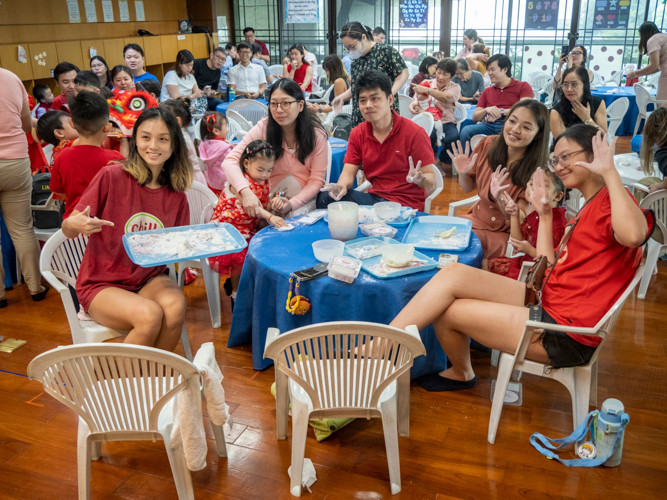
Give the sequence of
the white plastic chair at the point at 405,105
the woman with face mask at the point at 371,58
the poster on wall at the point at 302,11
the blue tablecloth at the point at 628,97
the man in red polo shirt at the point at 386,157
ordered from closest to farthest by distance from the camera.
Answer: the man in red polo shirt at the point at 386,157 → the woman with face mask at the point at 371,58 → the white plastic chair at the point at 405,105 → the blue tablecloth at the point at 628,97 → the poster on wall at the point at 302,11

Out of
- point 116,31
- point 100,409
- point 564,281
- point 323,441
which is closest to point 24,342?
point 100,409

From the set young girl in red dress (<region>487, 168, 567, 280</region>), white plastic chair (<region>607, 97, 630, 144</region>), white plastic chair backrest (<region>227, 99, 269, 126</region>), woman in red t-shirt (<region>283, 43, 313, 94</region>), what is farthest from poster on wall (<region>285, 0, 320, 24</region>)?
young girl in red dress (<region>487, 168, 567, 280</region>)

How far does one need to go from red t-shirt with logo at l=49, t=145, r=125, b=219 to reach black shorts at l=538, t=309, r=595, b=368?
208 cm

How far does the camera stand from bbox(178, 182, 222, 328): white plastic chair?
2.80m

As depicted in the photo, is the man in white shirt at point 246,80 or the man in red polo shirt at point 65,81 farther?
the man in white shirt at point 246,80

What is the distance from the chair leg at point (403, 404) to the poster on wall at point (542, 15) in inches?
332

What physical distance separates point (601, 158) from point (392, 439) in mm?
1174

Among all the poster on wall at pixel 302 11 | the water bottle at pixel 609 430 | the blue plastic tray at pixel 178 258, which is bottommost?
the water bottle at pixel 609 430

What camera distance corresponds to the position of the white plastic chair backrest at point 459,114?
5.89m

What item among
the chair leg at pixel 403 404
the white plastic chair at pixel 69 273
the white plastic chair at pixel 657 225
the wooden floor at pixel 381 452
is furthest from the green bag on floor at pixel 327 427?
the white plastic chair at pixel 657 225

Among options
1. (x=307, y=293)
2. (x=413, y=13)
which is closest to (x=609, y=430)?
(x=307, y=293)

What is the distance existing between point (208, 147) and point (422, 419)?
99.3 inches

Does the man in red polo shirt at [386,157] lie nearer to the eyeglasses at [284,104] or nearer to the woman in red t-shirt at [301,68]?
the eyeglasses at [284,104]

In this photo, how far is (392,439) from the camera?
5.71ft
